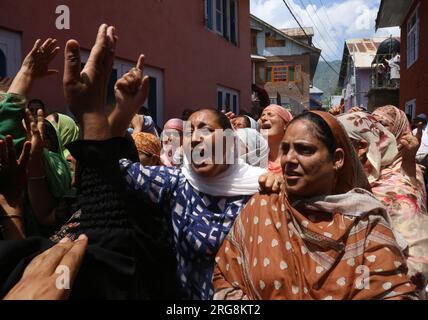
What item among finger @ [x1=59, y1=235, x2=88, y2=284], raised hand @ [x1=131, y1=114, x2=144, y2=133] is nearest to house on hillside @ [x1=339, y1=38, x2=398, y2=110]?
raised hand @ [x1=131, y1=114, x2=144, y2=133]

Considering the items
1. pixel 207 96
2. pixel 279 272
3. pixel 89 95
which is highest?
pixel 207 96

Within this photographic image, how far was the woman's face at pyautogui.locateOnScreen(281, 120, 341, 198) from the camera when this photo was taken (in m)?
1.74

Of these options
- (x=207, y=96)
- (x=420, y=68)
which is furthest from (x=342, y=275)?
(x=420, y=68)

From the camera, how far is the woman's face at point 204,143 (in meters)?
2.05

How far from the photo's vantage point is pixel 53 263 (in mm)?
1176

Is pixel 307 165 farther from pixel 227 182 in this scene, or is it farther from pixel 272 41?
pixel 272 41

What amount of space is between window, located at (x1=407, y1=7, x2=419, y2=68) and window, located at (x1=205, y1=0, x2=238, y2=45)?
526 centimetres

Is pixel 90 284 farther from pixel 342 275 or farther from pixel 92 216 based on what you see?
pixel 342 275

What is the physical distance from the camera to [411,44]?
547 inches

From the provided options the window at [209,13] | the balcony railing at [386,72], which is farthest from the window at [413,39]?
the window at [209,13]

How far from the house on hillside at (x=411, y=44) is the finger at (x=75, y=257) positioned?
11902 millimetres

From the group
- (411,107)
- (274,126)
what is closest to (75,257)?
(274,126)

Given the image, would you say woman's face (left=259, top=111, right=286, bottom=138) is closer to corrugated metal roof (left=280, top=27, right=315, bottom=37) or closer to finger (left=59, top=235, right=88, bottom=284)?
finger (left=59, top=235, right=88, bottom=284)
